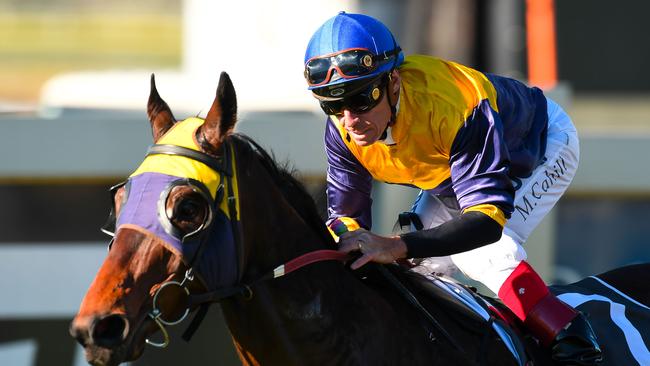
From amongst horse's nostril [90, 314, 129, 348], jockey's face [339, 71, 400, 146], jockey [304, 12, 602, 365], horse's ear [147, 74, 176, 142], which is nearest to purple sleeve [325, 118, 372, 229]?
jockey [304, 12, 602, 365]

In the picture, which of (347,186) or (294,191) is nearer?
(294,191)

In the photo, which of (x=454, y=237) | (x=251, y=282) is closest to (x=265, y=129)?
(x=454, y=237)

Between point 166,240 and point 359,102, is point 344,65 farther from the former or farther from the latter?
A: point 166,240

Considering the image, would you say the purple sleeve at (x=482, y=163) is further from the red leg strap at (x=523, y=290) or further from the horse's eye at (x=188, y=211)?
the horse's eye at (x=188, y=211)

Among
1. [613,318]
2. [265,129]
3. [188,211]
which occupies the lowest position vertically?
[613,318]

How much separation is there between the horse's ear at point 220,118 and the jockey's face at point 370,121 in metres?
0.48

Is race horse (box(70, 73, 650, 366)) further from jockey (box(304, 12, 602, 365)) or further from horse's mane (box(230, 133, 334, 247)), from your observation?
jockey (box(304, 12, 602, 365))

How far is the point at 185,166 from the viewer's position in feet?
8.21

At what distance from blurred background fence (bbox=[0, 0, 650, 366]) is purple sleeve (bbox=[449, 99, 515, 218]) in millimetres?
561

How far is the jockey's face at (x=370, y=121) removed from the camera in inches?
116

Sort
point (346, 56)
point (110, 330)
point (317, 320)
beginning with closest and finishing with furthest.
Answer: point (110, 330)
point (317, 320)
point (346, 56)

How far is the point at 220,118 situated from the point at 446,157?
2.92ft

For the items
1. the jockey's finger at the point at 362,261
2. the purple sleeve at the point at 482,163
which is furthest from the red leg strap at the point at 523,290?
the jockey's finger at the point at 362,261

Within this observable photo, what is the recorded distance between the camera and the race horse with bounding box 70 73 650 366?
94.5 inches
